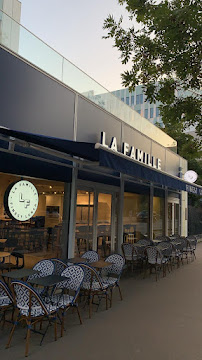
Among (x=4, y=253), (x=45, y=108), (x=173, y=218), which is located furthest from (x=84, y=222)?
(x=173, y=218)

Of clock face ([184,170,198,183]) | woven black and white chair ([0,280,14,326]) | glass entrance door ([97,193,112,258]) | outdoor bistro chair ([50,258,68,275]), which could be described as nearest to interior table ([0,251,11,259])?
outdoor bistro chair ([50,258,68,275])

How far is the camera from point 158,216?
12289 mm

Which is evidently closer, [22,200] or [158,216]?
[22,200]

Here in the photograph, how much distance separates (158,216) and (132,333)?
8279 millimetres

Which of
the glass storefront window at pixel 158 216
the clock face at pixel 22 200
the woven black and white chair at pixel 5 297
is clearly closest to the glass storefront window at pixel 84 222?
the clock face at pixel 22 200

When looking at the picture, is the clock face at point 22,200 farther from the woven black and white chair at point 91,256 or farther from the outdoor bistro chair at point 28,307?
the outdoor bistro chair at point 28,307

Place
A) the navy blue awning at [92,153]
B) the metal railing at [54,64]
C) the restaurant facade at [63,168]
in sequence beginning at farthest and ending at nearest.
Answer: the metal railing at [54,64]
the restaurant facade at [63,168]
the navy blue awning at [92,153]

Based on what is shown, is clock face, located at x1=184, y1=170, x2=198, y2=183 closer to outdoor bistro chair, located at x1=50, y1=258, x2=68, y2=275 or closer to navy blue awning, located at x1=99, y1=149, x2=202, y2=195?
navy blue awning, located at x1=99, y1=149, x2=202, y2=195

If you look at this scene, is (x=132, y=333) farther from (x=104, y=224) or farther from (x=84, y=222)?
(x=104, y=224)

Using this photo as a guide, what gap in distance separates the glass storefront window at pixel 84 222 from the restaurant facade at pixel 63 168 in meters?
0.02

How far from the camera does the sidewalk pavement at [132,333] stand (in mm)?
3639

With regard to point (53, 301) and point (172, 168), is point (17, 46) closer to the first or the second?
point (53, 301)

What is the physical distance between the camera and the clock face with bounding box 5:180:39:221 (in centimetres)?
520

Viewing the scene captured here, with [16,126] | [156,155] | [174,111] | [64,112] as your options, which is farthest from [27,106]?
[156,155]
